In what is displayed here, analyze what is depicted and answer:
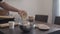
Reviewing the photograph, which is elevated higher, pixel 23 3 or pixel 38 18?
pixel 23 3

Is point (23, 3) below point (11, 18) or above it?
above

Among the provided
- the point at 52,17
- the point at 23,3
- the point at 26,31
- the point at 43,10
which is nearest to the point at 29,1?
the point at 23,3

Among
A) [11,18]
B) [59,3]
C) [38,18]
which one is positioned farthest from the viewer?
[59,3]

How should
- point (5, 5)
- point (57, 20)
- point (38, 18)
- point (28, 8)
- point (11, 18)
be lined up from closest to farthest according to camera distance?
1. point (11, 18)
2. point (5, 5)
3. point (57, 20)
4. point (38, 18)
5. point (28, 8)

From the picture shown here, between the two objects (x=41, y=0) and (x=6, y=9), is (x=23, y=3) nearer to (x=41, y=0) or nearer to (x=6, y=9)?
(x=41, y=0)

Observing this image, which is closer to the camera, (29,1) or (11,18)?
(11,18)

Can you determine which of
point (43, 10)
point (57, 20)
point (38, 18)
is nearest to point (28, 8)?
point (43, 10)

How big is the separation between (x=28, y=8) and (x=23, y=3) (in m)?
0.22

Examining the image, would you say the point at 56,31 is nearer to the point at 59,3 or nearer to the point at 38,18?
the point at 38,18

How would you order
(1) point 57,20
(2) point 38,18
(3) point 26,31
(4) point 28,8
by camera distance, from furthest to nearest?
(4) point 28,8 → (2) point 38,18 → (1) point 57,20 → (3) point 26,31

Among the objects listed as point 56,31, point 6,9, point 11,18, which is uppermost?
point 6,9

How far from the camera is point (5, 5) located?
2.15 metres

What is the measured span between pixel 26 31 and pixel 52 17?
2126 mm

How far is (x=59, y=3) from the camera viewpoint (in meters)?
3.28
